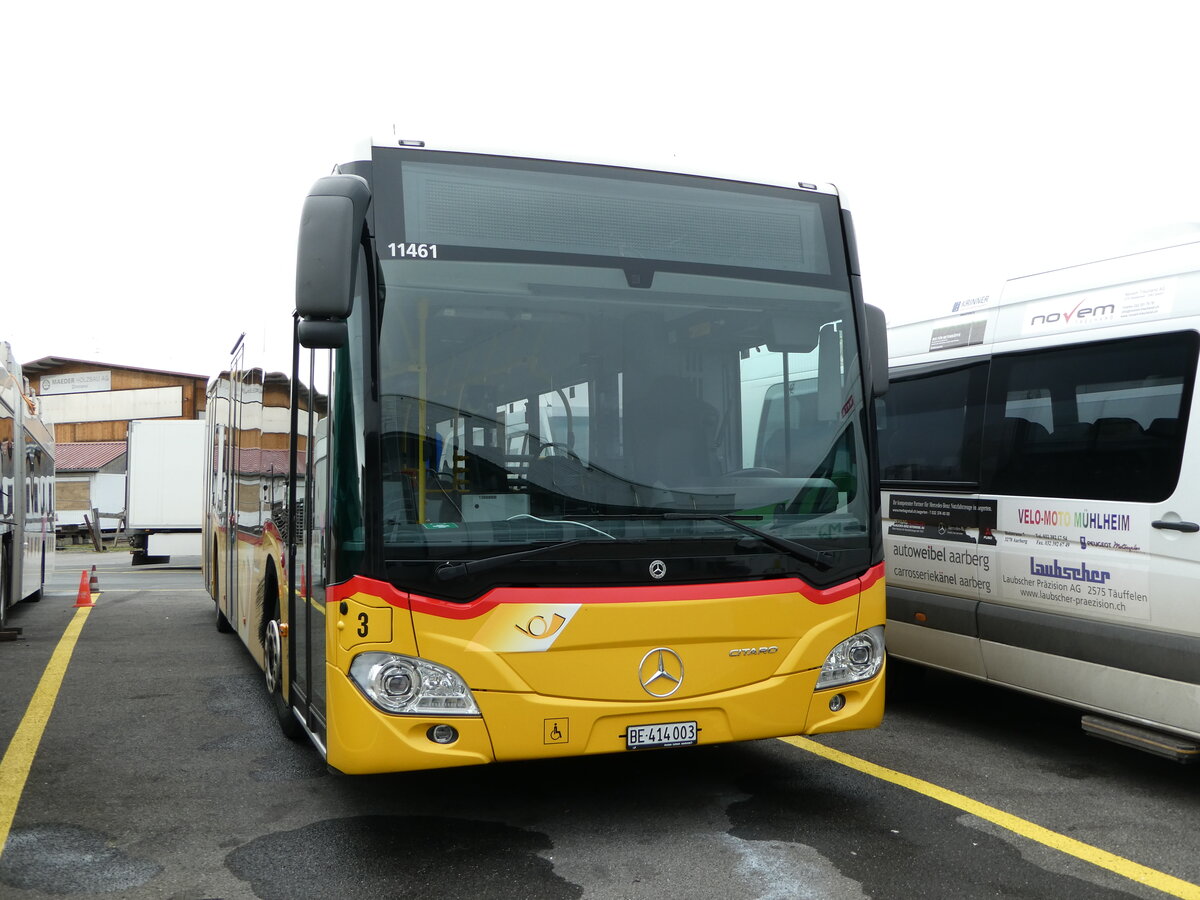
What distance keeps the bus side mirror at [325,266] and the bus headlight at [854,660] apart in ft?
8.31

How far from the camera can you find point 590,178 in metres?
5.03

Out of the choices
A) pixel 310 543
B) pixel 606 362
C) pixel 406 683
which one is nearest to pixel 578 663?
pixel 406 683

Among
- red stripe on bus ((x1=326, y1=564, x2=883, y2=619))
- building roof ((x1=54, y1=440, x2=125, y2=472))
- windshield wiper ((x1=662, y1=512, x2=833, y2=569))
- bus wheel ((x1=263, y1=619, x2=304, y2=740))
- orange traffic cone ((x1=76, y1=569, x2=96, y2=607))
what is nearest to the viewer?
red stripe on bus ((x1=326, y1=564, x2=883, y2=619))

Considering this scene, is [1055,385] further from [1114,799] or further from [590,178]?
[590,178]

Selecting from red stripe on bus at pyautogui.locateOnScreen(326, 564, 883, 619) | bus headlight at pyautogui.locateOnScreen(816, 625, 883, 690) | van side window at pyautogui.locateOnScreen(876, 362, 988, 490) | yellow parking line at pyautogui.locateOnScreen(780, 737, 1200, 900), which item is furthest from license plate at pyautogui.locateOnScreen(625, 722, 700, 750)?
van side window at pyautogui.locateOnScreen(876, 362, 988, 490)

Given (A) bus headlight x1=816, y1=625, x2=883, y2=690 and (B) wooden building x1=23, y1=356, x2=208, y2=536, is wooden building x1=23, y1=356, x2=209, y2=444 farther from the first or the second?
(A) bus headlight x1=816, y1=625, x2=883, y2=690

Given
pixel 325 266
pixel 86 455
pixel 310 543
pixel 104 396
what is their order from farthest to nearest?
pixel 104 396
pixel 86 455
pixel 310 543
pixel 325 266

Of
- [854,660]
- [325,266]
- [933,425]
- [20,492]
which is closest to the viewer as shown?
[325,266]

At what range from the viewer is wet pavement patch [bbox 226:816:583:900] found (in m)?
4.26

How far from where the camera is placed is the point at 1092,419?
589 cm

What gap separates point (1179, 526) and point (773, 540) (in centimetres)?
201

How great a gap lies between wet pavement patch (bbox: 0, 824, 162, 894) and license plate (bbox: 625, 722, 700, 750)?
1964 mm

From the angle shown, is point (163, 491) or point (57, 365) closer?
point (163, 491)

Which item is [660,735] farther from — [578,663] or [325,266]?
[325,266]
